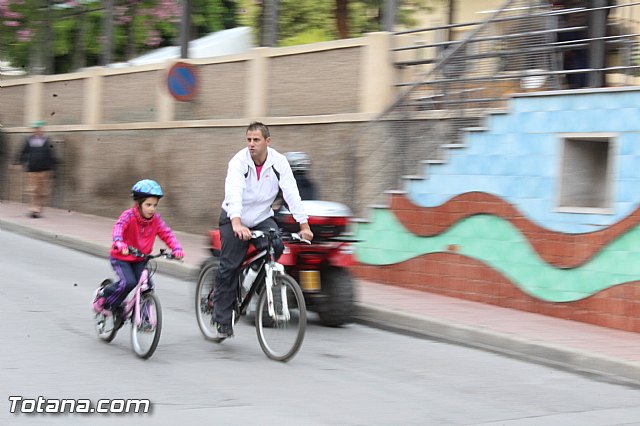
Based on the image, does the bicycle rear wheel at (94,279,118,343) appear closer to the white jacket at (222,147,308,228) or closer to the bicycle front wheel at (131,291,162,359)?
the bicycle front wheel at (131,291,162,359)

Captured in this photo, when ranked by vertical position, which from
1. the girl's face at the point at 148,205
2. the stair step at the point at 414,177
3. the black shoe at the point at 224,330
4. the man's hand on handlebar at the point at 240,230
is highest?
the girl's face at the point at 148,205

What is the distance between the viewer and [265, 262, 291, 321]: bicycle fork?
26.7 ft

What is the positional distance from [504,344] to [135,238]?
3645mm

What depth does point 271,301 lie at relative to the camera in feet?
26.8

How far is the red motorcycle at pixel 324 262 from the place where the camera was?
32.5 ft

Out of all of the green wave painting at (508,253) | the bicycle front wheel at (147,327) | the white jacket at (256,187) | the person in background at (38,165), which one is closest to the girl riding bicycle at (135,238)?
the bicycle front wheel at (147,327)

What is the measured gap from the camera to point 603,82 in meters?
11.6

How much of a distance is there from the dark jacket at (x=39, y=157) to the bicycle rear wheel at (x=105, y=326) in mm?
12048

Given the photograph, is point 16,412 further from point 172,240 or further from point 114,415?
point 172,240

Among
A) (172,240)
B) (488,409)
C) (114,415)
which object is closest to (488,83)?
A: (172,240)

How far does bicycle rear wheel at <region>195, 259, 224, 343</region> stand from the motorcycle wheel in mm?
1403

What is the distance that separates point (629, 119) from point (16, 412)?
707 centimetres
